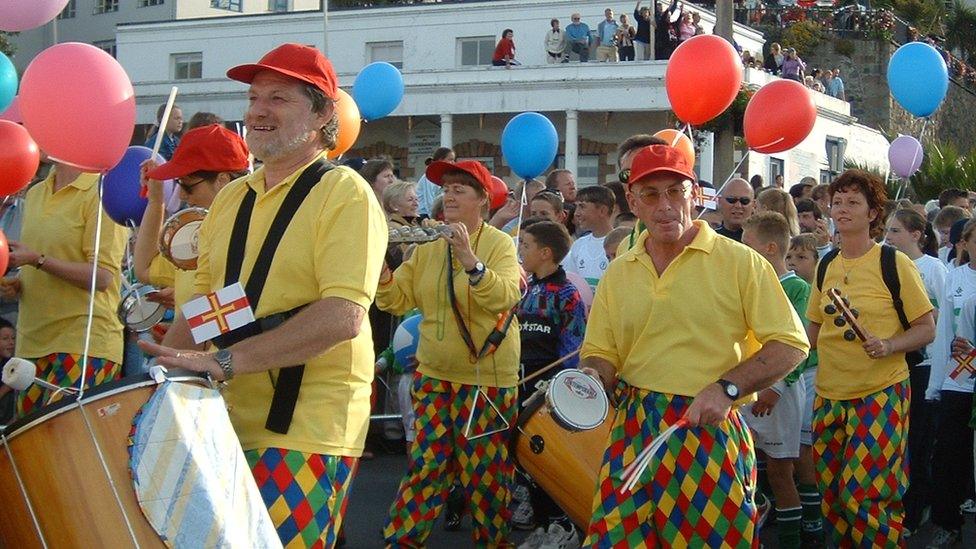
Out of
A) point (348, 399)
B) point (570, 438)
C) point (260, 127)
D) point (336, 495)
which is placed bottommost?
point (570, 438)

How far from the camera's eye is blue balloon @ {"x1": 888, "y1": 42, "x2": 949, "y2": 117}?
35.0 ft

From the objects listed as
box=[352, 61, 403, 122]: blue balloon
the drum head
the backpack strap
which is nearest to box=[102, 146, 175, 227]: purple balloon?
the drum head

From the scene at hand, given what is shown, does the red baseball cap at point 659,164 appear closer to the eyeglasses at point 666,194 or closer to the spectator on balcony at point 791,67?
the eyeglasses at point 666,194

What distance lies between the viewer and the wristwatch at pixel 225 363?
350 centimetres

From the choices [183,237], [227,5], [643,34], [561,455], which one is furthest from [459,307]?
[227,5]

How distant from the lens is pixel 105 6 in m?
50.7

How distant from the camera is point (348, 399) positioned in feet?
12.5

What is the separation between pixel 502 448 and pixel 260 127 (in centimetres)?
322

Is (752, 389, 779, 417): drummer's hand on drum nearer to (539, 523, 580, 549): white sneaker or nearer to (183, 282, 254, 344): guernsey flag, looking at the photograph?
(539, 523, 580, 549): white sneaker

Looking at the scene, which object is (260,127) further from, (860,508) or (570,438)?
(860,508)

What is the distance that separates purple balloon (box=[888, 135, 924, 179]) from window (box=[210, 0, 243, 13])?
40052mm

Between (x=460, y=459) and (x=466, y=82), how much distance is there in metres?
27.0

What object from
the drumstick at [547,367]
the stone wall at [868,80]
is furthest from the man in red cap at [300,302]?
the stone wall at [868,80]

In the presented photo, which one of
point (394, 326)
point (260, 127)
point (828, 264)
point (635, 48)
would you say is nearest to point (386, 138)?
point (635, 48)
